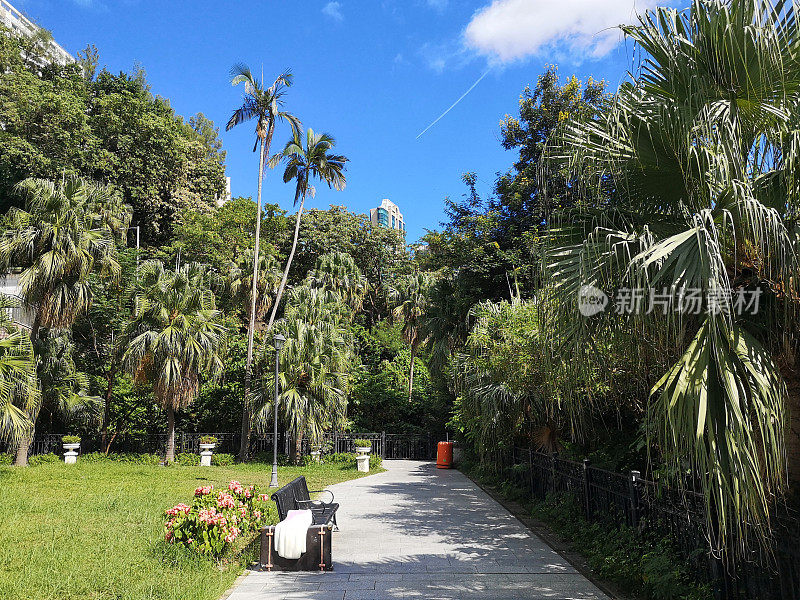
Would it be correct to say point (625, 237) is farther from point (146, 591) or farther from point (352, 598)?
point (146, 591)

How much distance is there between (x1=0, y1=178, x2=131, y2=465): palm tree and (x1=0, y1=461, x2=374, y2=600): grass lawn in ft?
20.6

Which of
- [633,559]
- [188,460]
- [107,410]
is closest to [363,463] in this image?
[188,460]

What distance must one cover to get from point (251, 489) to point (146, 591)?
9.40 feet

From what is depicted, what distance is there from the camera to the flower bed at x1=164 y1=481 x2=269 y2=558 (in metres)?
7.09

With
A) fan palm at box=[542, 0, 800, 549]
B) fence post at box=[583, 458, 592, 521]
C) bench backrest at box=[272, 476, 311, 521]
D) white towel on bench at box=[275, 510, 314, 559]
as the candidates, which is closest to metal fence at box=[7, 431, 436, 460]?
bench backrest at box=[272, 476, 311, 521]

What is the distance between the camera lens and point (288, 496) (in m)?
8.43

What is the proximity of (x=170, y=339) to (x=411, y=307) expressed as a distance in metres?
14.1

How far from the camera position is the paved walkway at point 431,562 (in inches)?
240

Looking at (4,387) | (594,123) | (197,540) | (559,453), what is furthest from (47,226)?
(594,123)

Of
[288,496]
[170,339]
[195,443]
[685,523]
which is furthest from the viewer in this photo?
[195,443]

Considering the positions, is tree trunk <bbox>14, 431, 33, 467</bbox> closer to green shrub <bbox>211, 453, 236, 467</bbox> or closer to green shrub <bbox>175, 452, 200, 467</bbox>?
green shrub <bbox>175, 452, 200, 467</bbox>

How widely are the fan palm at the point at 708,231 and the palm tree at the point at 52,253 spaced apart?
19892 mm

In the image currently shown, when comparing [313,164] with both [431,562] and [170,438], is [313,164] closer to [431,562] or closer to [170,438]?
[170,438]

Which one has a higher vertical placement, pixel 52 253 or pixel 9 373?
pixel 52 253
